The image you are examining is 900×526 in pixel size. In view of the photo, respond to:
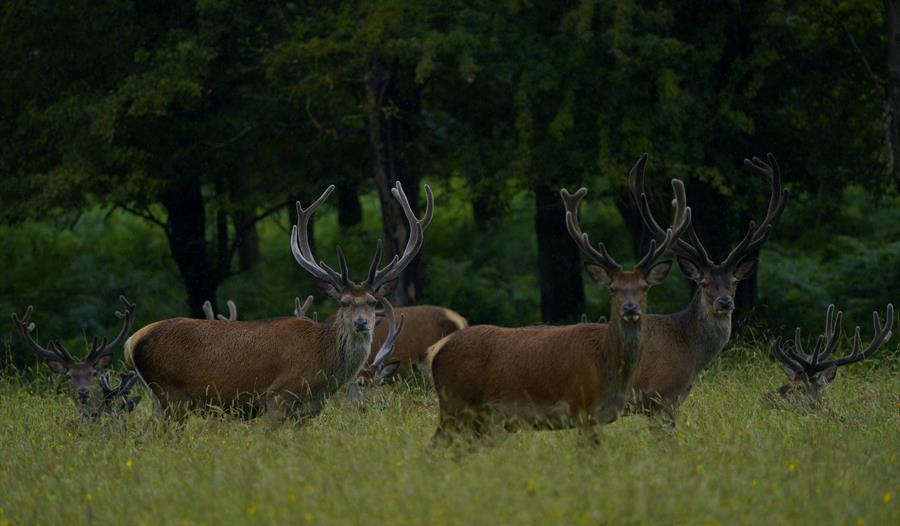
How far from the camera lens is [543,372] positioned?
849cm

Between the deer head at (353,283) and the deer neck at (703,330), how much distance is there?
1.97 metres

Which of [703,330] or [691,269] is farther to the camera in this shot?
[691,269]

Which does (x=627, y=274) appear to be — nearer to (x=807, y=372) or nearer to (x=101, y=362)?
(x=807, y=372)

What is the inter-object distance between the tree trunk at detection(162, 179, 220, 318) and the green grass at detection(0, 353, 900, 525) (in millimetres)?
8969

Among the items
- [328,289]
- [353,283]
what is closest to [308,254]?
[328,289]

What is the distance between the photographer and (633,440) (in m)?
8.44

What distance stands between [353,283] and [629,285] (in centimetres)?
236

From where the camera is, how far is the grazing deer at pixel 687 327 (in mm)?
9602

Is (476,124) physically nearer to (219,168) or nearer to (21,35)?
(219,168)

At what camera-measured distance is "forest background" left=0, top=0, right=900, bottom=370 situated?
15617 millimetres

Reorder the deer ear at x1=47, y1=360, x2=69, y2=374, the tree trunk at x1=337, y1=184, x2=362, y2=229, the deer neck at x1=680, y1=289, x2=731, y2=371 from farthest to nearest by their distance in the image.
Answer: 1. the tree trunk at x1=337, y1=184, x2=362, y2=229
2. the deer ear at x1=47, y1=360, x2=69, y2=374
3. the deer neck at x1=680, y1=289, x2=731, y2=371

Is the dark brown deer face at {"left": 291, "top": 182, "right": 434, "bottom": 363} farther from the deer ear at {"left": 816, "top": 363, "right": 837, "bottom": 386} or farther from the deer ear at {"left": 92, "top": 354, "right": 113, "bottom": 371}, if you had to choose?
the deer ear at {"left": 816, "top": 363, "right": 837, "bottom": 386}

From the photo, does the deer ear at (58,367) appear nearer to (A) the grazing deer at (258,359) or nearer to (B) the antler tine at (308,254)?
(A) the grazing deer at (258,359)

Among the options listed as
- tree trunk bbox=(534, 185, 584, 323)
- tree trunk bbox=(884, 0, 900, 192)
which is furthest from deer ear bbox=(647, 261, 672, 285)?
tree trunk bbox=(534, 185, 584, 323)
